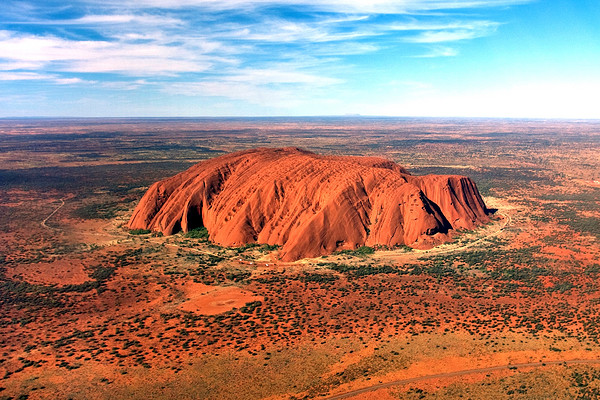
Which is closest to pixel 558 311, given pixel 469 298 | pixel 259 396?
pixel 469 298

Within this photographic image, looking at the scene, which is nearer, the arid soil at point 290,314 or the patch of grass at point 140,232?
the arid soil at point 290,314

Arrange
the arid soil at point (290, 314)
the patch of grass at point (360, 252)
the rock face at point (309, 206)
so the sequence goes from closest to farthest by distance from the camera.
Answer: the arid soil at point (290, 314)
the patch of grass at point (360, 252)
the rock face at point (309, 206)

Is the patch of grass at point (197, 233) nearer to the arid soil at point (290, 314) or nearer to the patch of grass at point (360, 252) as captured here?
the arid soil at point (290, 314)

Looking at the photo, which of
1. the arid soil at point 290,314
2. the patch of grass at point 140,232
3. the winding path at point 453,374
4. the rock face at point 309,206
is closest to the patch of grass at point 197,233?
the arid soil at point 290,314

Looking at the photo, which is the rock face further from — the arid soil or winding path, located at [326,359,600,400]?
winding path, located at [326,359,600,400]

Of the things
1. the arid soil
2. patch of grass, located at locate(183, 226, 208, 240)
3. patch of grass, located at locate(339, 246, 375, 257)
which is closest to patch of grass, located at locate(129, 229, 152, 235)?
the arid soil

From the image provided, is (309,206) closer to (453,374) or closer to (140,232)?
(140,232)

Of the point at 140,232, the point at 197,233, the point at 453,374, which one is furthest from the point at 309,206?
the point at 453,374

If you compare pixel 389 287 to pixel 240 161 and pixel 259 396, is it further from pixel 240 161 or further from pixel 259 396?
pixel 240 161
